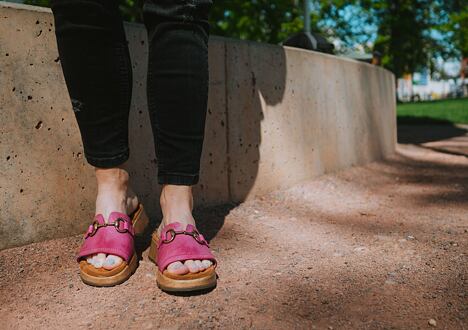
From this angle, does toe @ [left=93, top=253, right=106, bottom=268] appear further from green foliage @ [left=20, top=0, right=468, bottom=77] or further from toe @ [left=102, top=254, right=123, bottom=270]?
green foliage @ [left=20, top=0, right=468, bottom=77]

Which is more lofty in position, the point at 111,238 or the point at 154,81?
the point at 154,81

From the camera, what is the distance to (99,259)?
137cm

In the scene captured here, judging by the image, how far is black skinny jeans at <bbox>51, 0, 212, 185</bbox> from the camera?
1337 mm

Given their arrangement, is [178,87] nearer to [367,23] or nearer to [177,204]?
[177,204]

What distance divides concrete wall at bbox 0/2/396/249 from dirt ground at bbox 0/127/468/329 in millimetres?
138

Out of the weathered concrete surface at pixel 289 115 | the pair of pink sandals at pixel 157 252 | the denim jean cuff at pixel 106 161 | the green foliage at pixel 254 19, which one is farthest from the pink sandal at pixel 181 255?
the green foliage at pixel 254 19

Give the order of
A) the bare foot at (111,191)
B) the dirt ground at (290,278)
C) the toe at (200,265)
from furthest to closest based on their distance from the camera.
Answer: the bare foot at (111,191), the toe at (200,265), the dirt ground at (290,278)

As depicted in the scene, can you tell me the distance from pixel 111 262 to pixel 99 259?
0.11ft

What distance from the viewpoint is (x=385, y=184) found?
3.21 metres

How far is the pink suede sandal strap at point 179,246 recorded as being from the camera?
1.34m

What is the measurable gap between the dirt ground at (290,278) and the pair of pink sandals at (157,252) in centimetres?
4

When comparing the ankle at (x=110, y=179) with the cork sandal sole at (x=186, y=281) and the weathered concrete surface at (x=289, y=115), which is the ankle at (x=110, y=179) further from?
the weathered concrete surface at (x=289, y=115)

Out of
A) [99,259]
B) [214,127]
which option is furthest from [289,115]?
[99,259]

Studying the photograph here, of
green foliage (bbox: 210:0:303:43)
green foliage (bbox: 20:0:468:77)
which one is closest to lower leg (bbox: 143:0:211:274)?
green foliage (bbox: 20:0:468:77)
